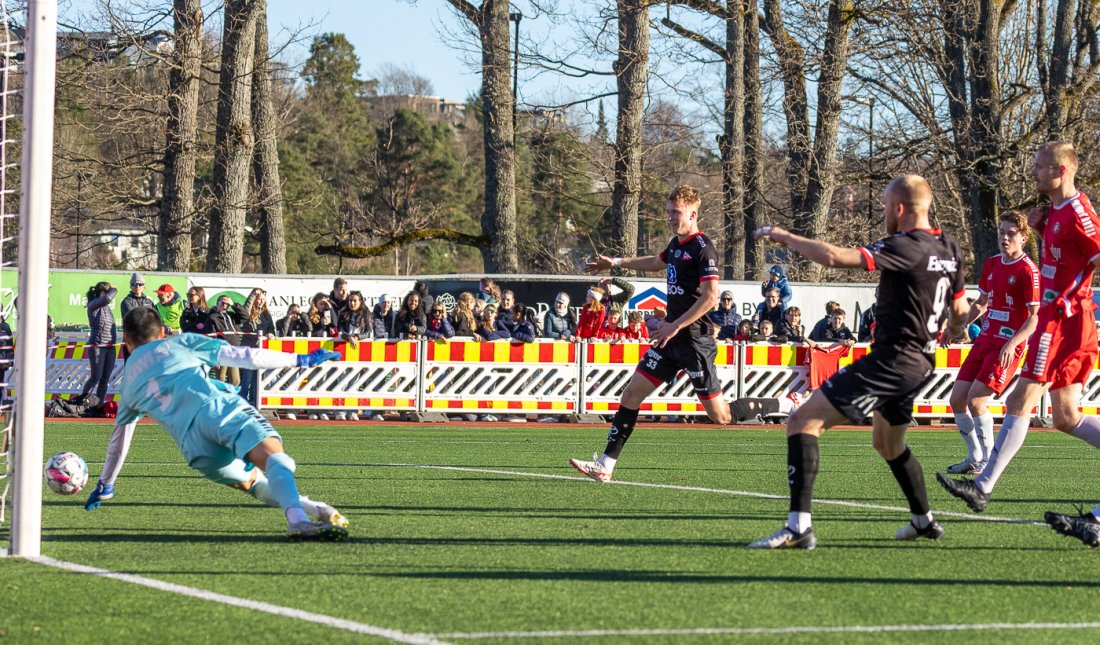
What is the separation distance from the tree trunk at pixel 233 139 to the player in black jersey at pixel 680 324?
1729 centimetres

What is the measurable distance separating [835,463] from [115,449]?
7632 millimetres

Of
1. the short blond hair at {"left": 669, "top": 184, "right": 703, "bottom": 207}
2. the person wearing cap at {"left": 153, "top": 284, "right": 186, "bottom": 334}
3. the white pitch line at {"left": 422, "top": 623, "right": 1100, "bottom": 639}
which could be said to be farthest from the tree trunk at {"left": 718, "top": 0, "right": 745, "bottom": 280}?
the white pitch line at {"left": 422, "top": 623, "right": 1100, "bottom": 639}

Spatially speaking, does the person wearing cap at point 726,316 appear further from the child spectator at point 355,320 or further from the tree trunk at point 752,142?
the tree trunk at point 752,142

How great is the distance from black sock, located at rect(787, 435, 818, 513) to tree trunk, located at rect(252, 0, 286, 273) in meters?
20.7

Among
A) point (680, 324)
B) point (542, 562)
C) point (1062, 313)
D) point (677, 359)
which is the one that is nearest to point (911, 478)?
point (1062, 313)

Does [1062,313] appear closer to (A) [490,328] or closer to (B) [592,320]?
(B) [592,320]

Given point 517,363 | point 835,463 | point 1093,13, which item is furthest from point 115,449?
point 1093,13

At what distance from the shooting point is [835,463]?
13562mm

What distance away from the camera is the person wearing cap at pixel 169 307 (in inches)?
790

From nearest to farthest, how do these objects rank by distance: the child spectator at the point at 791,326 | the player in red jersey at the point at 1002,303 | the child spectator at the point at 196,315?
1. the player in red jersey at the point at 1002,303
2. the child spectator at the point at 196,315
3. the child spectator at the point at 791,326

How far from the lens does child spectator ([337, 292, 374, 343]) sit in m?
20.8

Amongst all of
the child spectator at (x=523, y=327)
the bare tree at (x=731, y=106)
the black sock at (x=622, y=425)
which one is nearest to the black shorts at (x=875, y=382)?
the black sock at (x=622, y=425)

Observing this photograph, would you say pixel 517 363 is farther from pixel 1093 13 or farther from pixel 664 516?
pixel 1093 13

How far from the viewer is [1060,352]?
8.35 m
